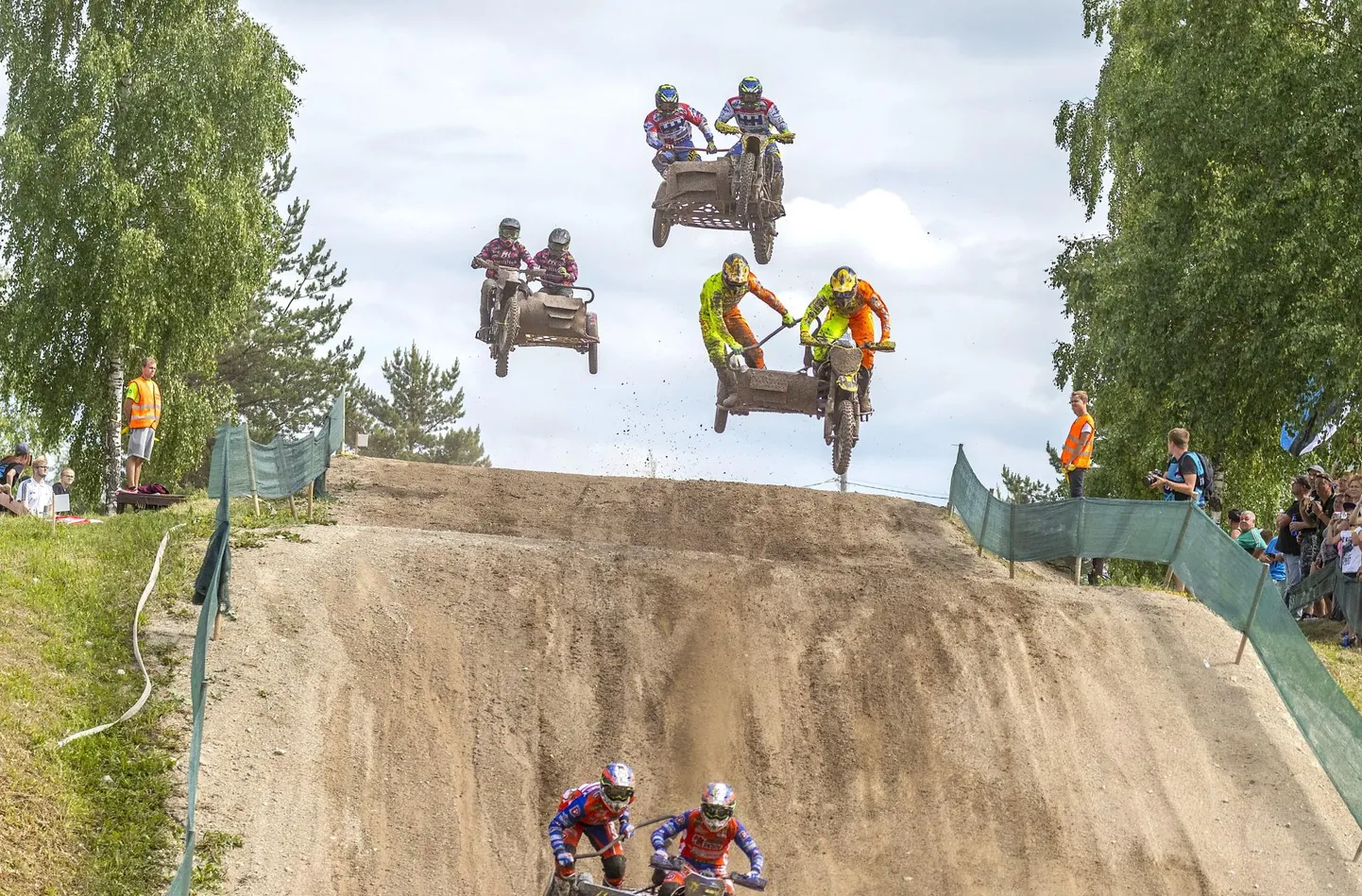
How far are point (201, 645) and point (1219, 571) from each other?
1091 centimetres

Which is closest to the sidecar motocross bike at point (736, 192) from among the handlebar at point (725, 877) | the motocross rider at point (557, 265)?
the motocross rider at point (557, 265)

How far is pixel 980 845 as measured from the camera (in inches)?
581

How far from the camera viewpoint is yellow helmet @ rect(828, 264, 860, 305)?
23.7 meters

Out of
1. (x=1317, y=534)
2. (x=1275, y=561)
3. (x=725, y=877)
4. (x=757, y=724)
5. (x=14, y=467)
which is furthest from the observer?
(x=14, y=467)

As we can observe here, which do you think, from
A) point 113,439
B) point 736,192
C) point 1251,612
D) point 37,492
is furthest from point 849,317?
point 113,439

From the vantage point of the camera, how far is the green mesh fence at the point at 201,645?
1194 cm

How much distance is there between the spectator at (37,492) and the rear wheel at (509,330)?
7.25 m

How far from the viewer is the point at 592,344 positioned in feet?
87.5

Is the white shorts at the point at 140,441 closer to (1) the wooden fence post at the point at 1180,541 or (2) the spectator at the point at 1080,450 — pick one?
(2) the spectator at the point at 1080,450

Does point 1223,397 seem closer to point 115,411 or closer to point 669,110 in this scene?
point 669,110

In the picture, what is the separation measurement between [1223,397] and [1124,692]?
37.9 ft

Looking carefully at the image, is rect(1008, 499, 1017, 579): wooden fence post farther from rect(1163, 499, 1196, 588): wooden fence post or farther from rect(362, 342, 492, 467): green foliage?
rect(362, 342, 492, 467): green foliage

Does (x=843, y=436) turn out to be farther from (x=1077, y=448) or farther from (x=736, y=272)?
(x=1077, y=448)

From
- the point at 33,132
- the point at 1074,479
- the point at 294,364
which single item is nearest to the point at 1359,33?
the point at 1074,479
